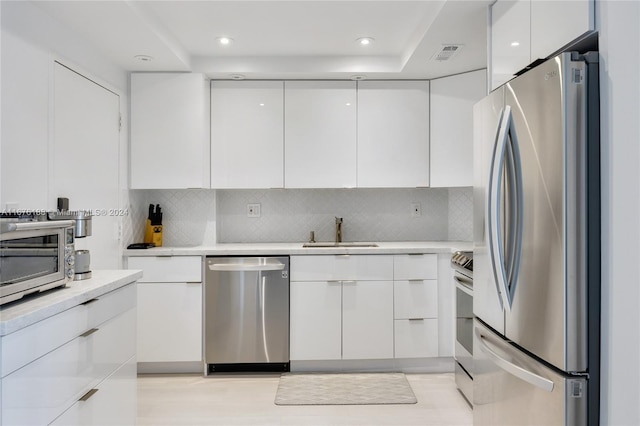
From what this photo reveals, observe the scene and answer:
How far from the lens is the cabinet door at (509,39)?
68.4 inches

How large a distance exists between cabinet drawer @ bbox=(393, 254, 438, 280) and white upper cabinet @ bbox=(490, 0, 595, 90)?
155 centimetres

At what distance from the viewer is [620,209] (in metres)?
1.24

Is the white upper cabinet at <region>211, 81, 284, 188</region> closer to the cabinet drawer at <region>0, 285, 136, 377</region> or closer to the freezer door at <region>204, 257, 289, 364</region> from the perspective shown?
the freezer door at <region>204, 257, 289, 364</region>

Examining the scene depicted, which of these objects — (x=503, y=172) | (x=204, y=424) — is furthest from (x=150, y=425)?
(x=503, y=172)

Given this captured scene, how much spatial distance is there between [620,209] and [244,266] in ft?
8.08

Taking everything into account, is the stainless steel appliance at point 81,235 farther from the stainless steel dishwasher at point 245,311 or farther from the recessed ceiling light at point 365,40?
the recessed ceiling light at point 365,40

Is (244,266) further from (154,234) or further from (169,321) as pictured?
(154,234)

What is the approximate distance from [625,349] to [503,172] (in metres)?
0.76

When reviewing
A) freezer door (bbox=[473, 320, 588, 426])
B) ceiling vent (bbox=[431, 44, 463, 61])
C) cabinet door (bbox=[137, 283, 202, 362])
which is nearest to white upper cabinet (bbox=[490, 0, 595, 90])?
ceiling vent (bbox=[431, 44, 463, 61])

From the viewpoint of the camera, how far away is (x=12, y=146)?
6.51ft

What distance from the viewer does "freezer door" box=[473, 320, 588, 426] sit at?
4.41 ft

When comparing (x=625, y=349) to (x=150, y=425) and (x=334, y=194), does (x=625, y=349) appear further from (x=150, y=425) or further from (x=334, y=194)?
(x=334, y=194)

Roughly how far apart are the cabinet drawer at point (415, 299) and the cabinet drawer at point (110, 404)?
6.31 feet

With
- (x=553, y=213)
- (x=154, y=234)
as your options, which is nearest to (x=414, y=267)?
(x=553, y=213)
